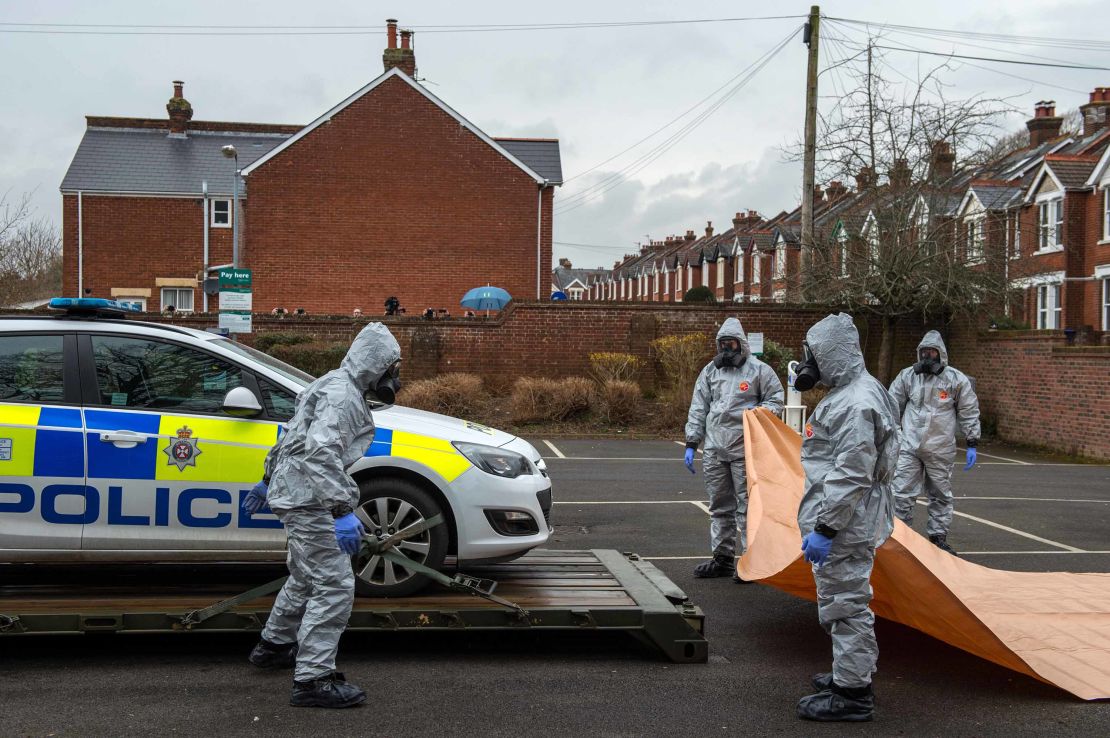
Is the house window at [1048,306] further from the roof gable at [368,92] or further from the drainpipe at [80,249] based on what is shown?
the drainpipe at [80,249]

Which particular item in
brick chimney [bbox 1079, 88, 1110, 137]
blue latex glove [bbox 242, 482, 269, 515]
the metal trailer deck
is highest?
brick chimney [bbox 1079, 88, 1110, 137]

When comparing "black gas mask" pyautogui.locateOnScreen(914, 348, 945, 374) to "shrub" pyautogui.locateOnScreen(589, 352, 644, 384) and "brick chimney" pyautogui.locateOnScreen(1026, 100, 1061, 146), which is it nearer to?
"shrub" pyautogui.locateOnScreen(589, 352, 644, 384)

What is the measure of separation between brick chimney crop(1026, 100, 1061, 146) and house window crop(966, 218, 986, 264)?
26.9 m

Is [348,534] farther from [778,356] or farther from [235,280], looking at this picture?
[778,356]

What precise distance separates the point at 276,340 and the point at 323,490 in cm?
1761

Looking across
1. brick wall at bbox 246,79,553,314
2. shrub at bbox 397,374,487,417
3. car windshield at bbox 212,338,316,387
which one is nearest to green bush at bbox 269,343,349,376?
shrub at bbox 397,374,487,417

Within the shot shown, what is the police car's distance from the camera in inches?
227

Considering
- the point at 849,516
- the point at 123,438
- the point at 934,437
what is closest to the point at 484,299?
the point at 934,437

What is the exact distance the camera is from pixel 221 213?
3488 centimetres

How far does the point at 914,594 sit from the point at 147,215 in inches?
1308

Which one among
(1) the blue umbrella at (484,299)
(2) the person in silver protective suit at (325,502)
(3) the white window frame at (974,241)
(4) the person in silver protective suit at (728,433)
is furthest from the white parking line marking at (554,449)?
(2) the person in silver protective suit at (325,502)

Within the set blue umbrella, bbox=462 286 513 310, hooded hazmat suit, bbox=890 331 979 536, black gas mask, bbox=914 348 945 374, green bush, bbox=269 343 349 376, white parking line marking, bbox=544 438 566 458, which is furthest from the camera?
blue umbrella, bbox=462 286 513 310

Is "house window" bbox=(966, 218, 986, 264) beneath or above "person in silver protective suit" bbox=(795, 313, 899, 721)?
above

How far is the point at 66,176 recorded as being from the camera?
33719 mm
